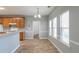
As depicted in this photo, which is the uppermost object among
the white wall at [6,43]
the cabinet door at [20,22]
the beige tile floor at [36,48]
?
the cabinet door at [20,22]

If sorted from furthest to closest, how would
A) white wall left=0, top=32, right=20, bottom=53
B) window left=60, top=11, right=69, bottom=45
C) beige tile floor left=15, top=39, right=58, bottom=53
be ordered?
beige tile floor left=15, top=39, right=58, bottom=53 → window left=60, top=11, right=69, bottom=45 → white wall left=0, top=32, right=20, bottom=53

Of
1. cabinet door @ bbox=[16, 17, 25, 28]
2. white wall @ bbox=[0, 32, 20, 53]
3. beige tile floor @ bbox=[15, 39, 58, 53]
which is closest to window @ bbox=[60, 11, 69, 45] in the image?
beige tile floor @ bbox=[15, 39, 58, 53]

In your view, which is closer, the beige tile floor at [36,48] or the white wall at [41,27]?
the beige tile floor at [36,48]

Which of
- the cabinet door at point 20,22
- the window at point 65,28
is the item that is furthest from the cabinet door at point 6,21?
the window at point 65,28

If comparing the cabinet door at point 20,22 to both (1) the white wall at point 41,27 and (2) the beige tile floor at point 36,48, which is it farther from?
(2) the beige tile floor at point 36,48

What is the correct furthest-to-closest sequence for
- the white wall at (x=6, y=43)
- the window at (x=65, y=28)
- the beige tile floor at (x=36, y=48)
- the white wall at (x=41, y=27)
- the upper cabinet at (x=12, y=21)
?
the white wall at (x=41, y=27)
the upper cabinet at (x=12, y=21)
the beige tile floor at (x=36, y=48)
the window at (x=65, y=28)
the white wall at (x=6, y=43)

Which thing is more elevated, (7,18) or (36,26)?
(7,18)

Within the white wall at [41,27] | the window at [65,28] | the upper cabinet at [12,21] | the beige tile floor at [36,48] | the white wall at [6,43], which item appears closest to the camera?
the white wall at [6,43]

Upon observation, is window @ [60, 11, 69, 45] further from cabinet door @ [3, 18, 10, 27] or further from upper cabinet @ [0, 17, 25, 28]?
cabinet door @ [3, 18, 10, 27]
